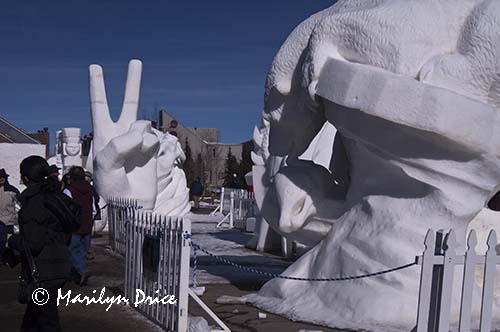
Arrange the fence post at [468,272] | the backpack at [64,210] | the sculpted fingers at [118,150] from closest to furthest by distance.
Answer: the fence post at [468,272] < the backpack at [64,210] < the sculpted fingers at [118,150]

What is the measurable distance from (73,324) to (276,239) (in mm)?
7920

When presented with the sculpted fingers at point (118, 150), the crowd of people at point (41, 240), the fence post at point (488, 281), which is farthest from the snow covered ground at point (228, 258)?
the fence post at point (488, 281)

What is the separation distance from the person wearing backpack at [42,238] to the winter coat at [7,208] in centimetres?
136

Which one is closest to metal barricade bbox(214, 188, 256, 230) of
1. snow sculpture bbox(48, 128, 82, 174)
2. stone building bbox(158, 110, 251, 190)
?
snow sculpture bbox(48, 128, 82, 174)

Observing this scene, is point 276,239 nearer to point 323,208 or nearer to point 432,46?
point 323,208

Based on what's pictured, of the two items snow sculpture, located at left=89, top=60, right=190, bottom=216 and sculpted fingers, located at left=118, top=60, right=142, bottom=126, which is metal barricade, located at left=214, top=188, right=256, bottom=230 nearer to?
snow sculpture, located at left=89, top=60, right=190, bottom=216

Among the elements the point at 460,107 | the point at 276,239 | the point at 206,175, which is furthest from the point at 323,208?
the point at 206,175

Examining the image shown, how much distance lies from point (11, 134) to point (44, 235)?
33.6 meters

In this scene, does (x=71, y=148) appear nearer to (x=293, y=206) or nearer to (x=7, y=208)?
(x=293, y=206)

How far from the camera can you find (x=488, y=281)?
15.9ft

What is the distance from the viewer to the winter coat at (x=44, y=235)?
17.3 ft

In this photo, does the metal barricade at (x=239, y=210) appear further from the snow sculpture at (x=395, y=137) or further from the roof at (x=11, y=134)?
the roof at (x=11, y=134)

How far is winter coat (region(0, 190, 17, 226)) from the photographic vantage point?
22.0 feet

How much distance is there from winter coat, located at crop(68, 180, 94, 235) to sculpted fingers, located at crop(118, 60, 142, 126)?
7.20 meters
